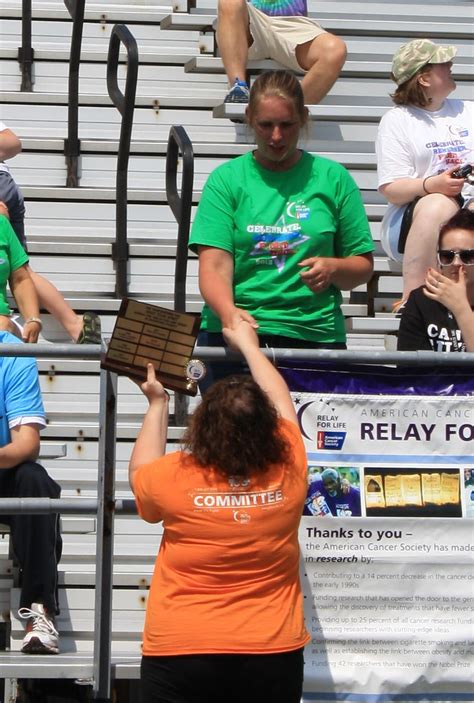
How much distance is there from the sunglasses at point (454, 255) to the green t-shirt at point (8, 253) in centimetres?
181

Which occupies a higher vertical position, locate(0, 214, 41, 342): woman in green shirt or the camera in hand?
the camera in hand

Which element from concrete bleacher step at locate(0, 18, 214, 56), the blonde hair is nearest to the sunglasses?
the blonde hair

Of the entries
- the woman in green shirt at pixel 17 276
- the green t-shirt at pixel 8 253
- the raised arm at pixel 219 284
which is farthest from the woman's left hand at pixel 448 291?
the green t-shirt at pixel 8 253

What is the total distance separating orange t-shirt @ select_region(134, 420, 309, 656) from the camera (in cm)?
385

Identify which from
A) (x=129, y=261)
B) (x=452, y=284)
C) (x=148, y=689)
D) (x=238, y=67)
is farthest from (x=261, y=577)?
(x=238, y=67)

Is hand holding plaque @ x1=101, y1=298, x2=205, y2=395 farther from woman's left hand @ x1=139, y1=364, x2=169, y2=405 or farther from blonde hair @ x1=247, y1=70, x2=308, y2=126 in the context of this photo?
blonde hair @ x1=247, y1=70, x2=308, y2=126

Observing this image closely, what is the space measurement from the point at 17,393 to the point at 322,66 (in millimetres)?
3077

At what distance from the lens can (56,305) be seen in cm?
639

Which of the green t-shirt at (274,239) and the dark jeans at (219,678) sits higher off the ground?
the green t-shirt at (274,239)

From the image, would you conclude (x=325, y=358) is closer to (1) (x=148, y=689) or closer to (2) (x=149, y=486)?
(2) (x=149, y=486)

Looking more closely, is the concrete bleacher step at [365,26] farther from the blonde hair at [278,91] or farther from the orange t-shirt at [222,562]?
the orange t-shirt at [222,562]

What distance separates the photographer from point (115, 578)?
219 inches

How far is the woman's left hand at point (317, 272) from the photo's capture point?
4.79m

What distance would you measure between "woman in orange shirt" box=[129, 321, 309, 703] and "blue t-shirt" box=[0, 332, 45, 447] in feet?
4.21
